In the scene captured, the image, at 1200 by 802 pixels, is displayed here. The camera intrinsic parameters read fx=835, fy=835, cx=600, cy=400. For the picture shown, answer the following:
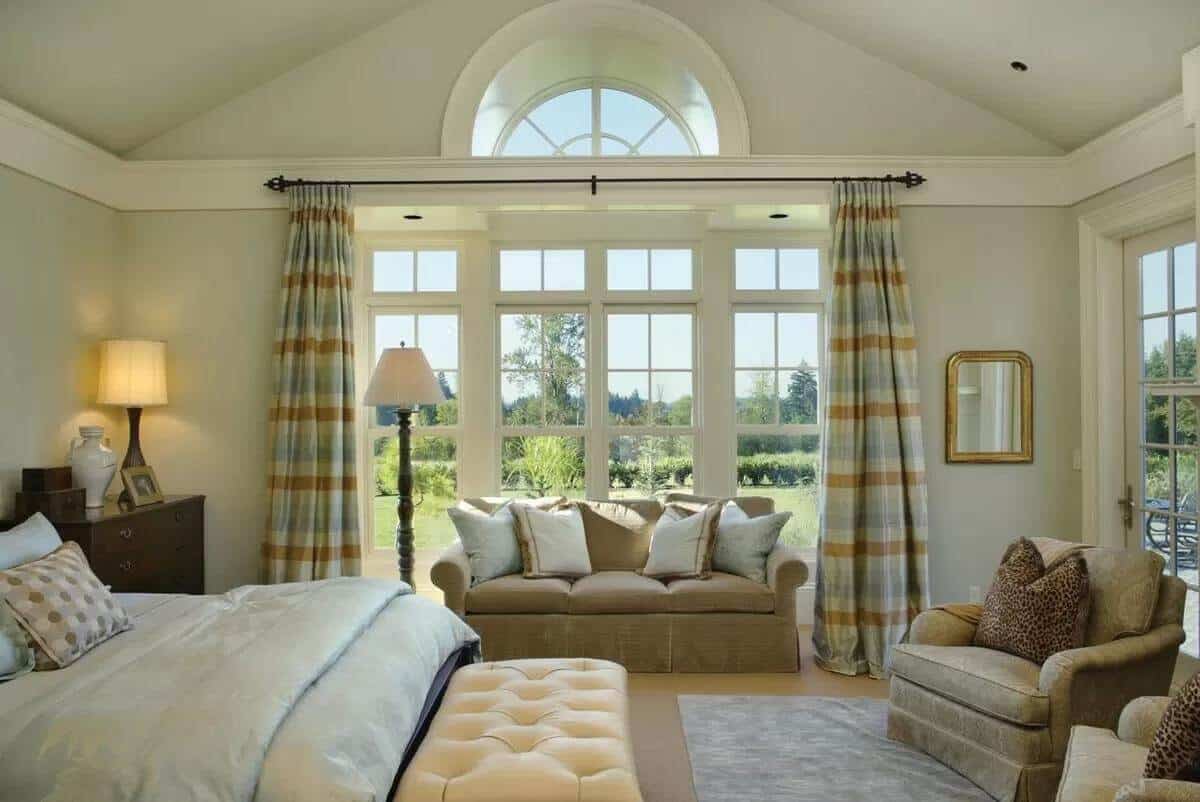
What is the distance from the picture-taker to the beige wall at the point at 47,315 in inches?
155

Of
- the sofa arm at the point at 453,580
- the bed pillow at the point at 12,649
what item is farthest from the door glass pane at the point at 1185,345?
the bed pillow at the point at 12,649

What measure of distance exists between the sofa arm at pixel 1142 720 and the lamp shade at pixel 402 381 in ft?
10.7

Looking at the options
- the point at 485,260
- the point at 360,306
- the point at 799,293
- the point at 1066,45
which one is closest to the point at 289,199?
the point at 360,306

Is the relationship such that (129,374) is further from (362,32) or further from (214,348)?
(362,32)

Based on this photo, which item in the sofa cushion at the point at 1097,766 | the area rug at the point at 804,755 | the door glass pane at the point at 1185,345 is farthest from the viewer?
the door glass pane at the point at 1185,345

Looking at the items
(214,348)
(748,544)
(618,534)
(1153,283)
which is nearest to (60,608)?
(214,348)

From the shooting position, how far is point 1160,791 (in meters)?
1.72

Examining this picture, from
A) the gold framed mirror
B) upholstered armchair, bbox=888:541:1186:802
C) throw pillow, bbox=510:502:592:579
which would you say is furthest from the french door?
throw pillow, bbox=510:502:592:579

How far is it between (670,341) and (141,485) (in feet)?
10.1

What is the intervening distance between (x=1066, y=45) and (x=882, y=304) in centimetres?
144

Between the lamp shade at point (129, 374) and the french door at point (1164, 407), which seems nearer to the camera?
the french door at point (1164, 407)

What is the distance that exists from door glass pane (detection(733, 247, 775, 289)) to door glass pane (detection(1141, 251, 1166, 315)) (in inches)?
77.0

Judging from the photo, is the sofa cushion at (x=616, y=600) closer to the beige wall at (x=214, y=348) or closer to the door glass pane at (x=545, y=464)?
the door glass pane at (x=545, y=464)

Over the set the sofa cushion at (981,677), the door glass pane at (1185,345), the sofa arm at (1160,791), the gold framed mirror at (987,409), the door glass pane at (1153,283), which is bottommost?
the sofa cushion at (981,677)
